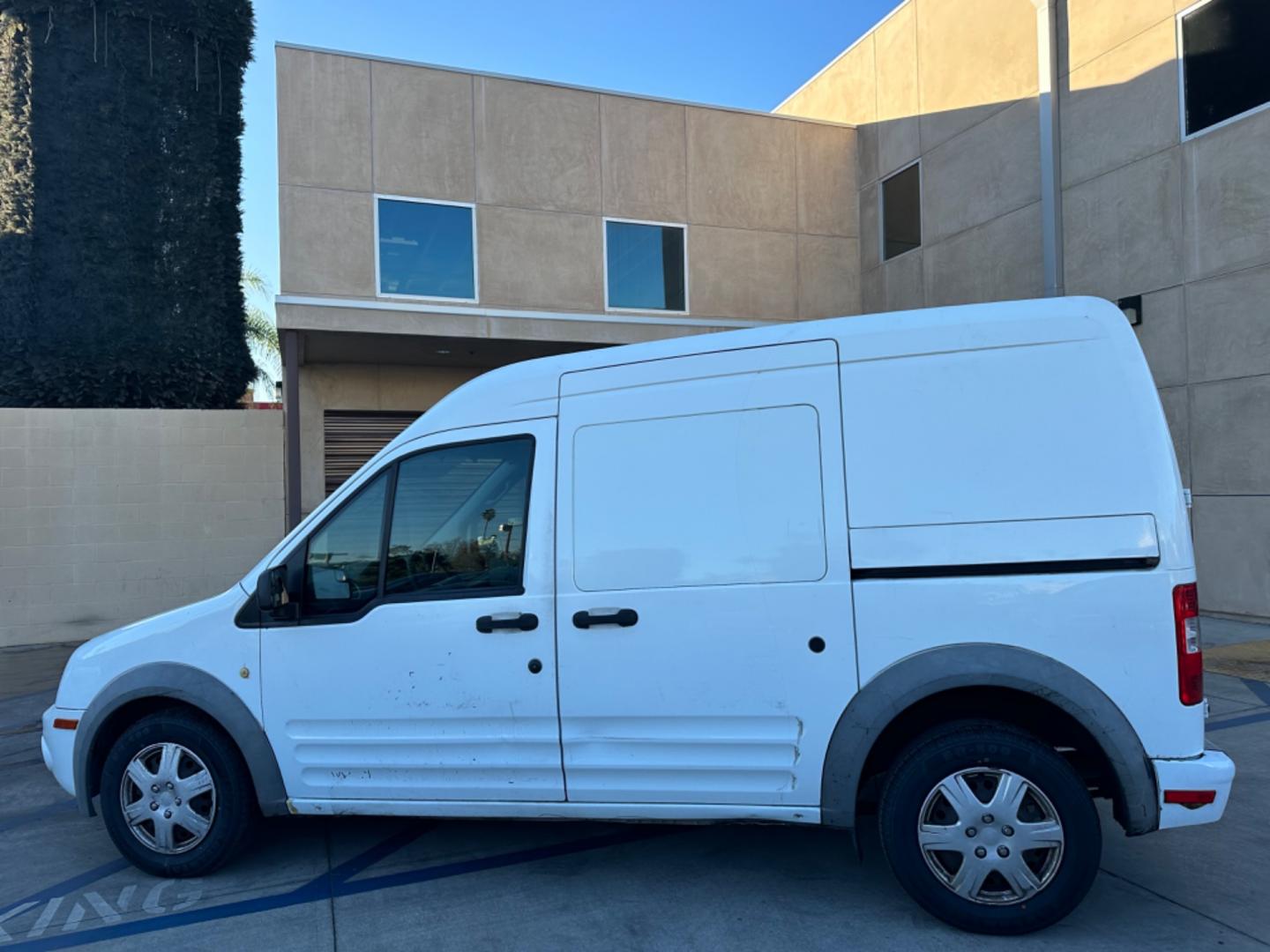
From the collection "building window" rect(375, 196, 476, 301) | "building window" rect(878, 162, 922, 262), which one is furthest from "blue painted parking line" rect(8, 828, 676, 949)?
"building window" rect(878, 162, 922, 262)

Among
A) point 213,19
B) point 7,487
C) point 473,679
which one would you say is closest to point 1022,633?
point 473,679

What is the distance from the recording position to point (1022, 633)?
3270 millimetres

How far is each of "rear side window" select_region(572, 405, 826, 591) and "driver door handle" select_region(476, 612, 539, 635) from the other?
25 centimetres

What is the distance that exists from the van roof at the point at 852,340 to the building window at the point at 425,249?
7561mm

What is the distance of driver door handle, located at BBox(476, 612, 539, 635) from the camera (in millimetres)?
3686

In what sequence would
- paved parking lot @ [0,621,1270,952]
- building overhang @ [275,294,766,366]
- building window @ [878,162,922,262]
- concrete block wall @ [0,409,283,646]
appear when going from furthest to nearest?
building window @ [878,162,922,262] → building overhang @ [275,294,766,366] → concrete block wall @ [0,409,283,646] → paved parking lot @ [0,621,1270,952]

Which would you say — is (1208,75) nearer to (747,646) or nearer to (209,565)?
(747,646)

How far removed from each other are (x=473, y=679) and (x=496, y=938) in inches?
38.8

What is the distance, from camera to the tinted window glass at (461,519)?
12.5 feet

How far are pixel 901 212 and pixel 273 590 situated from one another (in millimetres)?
11533

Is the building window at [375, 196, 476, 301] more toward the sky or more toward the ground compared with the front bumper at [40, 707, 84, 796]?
more toward the sky

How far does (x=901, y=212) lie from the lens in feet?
43.0

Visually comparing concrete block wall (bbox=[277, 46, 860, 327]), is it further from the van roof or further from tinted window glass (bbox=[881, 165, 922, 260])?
the van roof

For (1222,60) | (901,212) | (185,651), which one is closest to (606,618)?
(185,651)
